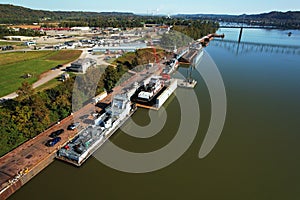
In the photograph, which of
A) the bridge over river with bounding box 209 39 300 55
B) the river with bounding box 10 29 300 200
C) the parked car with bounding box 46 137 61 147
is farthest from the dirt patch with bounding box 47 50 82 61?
the bridge over river with bounding box 209 39 300 55

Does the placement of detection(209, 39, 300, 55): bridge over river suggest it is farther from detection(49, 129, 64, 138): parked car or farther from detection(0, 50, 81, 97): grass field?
detection(49, 129, 64, 138): parked car

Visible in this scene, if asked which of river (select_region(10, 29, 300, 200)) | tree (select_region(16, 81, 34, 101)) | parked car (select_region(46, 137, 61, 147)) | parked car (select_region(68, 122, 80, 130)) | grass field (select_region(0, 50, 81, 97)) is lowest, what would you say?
river (select_region(10, 29, 300, 200))

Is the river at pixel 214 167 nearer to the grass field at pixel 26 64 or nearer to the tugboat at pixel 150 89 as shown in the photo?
the tugboat at pixel 150 89

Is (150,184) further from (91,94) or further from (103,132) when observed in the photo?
(91,94)

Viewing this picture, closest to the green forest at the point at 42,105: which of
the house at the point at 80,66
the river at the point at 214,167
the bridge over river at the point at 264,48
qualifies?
the river at the point at 214,167

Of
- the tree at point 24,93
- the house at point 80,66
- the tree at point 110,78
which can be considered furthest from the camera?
the house at point 80,66

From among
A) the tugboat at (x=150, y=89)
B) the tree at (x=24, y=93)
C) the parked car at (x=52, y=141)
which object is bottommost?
the parked car at (x=52, y=141)

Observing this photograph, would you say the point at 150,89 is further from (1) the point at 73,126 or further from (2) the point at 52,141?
(2) the point at 52,141

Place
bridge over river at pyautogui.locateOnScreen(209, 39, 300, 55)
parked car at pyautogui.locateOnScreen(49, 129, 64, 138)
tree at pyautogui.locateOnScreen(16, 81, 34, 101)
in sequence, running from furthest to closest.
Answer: bridge over river at pyautogui.locateOnScreen(209, 39, 300, 55) < tree at pyautogui.locateOnScreen(16, 81, 34, 101) < parked car at pyautogui.locateOnScreen(49, 129, 64, 138)

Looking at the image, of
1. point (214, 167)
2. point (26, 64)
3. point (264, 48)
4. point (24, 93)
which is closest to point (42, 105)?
point (24, 93)
